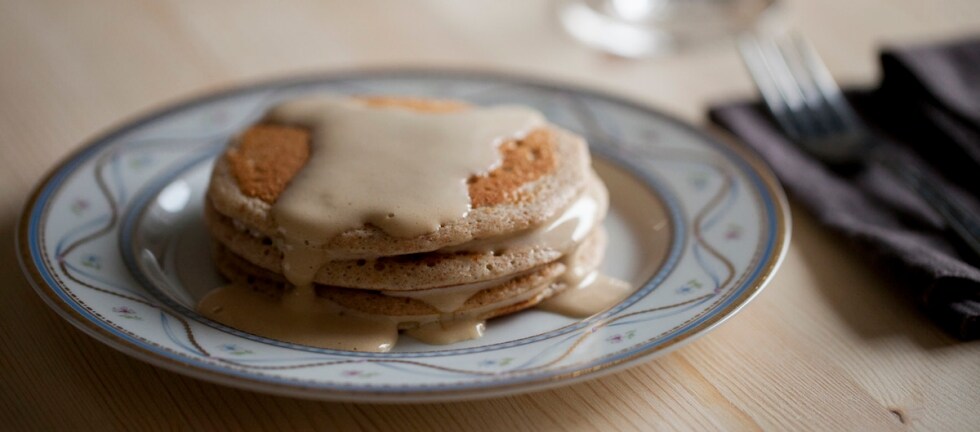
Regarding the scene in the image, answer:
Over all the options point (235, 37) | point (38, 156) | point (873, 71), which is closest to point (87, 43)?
point (235, 37)

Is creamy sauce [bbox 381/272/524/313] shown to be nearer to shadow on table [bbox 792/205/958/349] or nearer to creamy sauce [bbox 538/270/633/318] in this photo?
creamy sauce [bbox 538/270/633/318]

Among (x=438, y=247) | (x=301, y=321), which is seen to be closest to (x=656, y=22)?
(x=438, y=247)

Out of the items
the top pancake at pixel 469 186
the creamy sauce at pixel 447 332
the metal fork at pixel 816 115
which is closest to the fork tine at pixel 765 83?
the metal fork at pixel 816 115

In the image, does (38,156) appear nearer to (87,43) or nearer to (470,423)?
(87,43)

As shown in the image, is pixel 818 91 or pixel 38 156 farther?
pixel 818 91

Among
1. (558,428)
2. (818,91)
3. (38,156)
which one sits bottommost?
(558,428)

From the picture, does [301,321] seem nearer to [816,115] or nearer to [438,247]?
[438,247]
